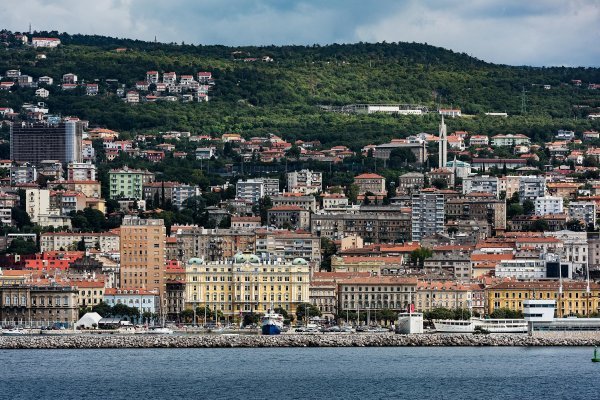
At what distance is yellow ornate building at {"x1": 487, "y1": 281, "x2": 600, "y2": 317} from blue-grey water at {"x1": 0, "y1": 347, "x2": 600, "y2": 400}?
15347mm

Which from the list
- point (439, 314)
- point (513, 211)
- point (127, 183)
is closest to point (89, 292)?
point (439, 314)

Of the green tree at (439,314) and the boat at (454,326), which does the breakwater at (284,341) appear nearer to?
the boat at (454,326)

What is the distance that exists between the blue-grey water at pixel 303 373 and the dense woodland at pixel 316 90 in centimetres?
7333

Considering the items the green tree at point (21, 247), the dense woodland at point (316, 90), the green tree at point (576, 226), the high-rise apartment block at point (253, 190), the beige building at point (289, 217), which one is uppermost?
the dense woodland at point (316, 90)

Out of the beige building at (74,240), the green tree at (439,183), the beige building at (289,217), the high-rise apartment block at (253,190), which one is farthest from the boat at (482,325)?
the high-rise apartment block at (253,190)

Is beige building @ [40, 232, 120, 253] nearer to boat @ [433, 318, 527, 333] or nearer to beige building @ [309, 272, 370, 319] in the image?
beige building @ [309, 272, 370, 319]

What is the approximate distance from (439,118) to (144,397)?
102 metres

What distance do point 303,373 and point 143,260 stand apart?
3079 centimetres

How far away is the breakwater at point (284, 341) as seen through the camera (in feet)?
263

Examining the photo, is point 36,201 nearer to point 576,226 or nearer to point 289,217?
point 289,217

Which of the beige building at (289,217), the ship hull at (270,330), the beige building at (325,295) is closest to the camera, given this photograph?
the ship hull at (270,330)

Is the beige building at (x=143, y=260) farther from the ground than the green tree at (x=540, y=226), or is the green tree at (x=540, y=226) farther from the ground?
the green tree at (x=540, y=226)

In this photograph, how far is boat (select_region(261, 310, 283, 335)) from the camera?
3386 inches

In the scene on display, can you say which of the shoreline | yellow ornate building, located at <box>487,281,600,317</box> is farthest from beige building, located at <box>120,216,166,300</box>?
the shoreline
